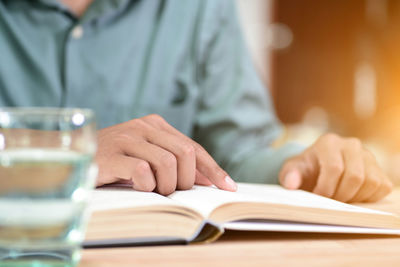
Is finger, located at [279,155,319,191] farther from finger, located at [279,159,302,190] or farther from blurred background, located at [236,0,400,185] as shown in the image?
blurred background, located at [236,0,400,185]

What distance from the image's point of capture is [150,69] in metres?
1.16

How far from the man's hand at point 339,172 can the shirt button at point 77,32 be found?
56 cm

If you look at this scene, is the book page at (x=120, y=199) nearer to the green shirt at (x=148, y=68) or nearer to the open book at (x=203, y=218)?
the open book at (x=203, y=218)

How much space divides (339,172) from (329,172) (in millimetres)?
14

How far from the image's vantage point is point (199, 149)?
2.02ft

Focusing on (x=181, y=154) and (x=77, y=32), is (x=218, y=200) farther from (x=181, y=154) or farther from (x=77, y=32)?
(x=77, y=32)

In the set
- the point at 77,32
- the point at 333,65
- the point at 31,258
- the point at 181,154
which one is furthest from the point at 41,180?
the point at 333,65

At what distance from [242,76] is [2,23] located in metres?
0.53

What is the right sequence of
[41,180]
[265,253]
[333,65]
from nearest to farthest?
1. [41,180]
2. [265,253]
3. [333,65]

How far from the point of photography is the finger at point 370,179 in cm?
71

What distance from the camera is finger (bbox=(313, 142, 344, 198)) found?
706 millimetres

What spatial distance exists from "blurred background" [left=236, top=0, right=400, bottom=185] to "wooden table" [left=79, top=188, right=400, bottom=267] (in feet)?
8.58

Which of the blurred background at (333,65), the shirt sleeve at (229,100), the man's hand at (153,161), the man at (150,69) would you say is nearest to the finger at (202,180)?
the man's hand at (153,161)

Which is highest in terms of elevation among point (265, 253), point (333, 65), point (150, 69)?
point (333, 65)
